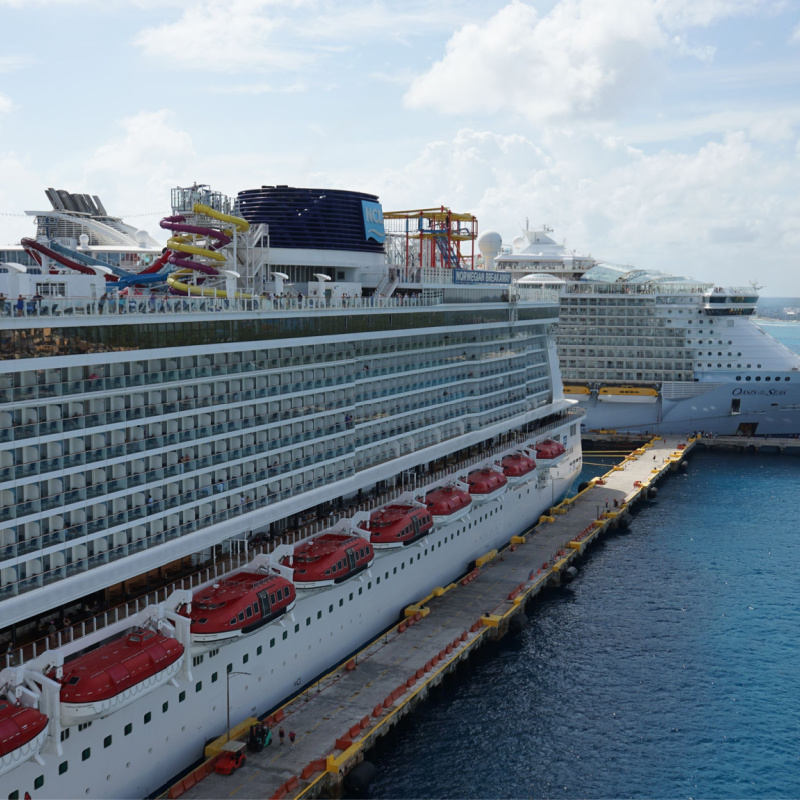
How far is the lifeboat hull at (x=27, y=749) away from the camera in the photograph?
23734 mm

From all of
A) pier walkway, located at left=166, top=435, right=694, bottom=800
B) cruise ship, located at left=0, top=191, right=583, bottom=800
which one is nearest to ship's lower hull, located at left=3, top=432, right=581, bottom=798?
cruise ship, located at left=0, top=191, right=583, bottom=800

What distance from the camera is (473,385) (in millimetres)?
56438

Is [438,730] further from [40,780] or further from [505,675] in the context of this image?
[40,780]

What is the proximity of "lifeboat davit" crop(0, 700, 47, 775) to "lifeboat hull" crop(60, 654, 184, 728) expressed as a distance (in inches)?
34.1

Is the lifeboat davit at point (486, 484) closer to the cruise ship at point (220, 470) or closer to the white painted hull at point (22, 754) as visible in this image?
the cruise ship at point (220, 470)

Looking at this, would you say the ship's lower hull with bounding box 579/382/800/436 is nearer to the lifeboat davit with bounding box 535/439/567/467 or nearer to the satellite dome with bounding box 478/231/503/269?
the satellite dome with bounding box 478/231/503/269

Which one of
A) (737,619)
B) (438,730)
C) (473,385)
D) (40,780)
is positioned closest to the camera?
(40,780)

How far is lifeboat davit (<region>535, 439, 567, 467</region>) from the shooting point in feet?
207

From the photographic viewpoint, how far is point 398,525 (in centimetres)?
4294

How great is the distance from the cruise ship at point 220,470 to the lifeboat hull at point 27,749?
102mm

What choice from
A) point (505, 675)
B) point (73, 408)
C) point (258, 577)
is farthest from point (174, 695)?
point (505, 675)

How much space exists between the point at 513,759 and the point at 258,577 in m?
12.1

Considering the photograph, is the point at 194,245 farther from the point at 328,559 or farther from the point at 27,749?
the point at 27,749

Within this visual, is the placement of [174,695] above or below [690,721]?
above
